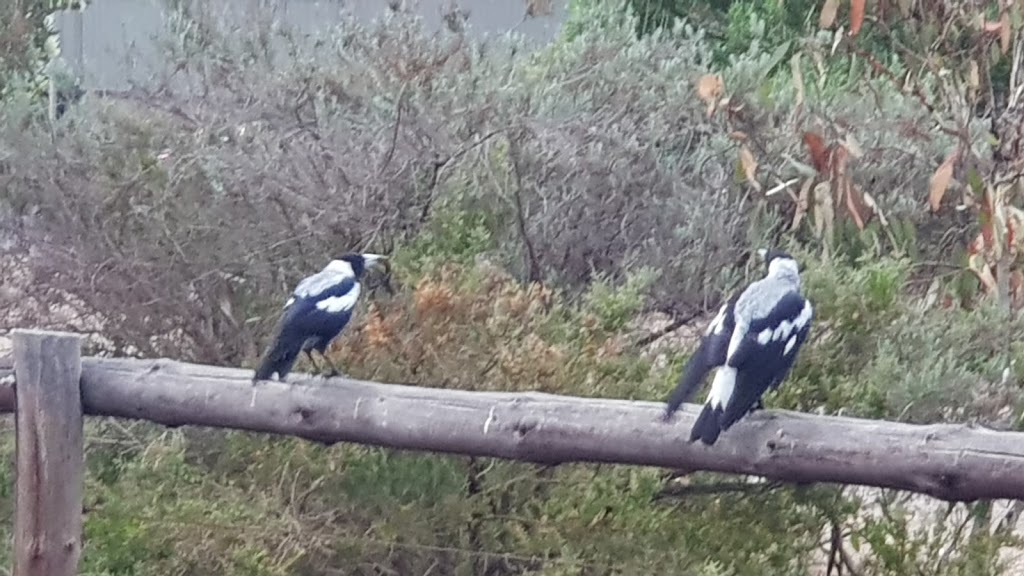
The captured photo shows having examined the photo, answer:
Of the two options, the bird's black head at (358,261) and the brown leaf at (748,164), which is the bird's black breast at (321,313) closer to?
the bird's black head at (358,261)

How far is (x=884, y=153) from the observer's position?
5348 mm

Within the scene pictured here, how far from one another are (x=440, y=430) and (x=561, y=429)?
231mm

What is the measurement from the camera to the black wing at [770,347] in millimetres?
2826

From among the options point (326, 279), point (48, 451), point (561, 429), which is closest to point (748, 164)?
point (326, 279)

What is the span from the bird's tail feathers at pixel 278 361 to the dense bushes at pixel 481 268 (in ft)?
2.30

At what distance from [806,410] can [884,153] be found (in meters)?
1.65

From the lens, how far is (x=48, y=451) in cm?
292

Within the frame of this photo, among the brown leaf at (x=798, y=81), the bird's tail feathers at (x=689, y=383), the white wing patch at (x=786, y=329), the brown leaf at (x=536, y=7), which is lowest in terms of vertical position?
the brown leaf at (x=536, y=7)

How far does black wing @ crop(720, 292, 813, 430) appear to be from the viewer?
2826 mm

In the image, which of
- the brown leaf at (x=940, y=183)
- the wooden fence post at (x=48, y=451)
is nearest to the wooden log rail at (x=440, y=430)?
the wooden fence post at (x=48, y=451)

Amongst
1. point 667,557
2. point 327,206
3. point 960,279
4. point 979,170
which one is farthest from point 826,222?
point 327,206

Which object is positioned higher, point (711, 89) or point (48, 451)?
point (48, 451)

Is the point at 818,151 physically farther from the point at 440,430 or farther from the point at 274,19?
the point at 440,430

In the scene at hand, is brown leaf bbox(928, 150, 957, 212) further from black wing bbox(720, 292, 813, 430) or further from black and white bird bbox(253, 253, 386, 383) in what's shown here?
black and white bird bbox(253, 253, 386, 383)
